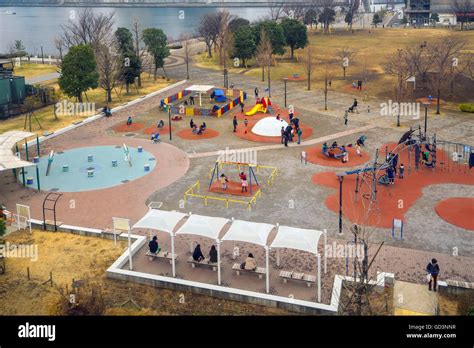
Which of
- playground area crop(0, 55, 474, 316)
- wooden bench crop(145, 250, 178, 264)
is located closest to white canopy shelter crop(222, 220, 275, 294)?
playground area crop(0, 55, 474, 316)

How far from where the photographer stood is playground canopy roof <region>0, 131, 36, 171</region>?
32656 mm

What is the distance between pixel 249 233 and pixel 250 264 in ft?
4.39

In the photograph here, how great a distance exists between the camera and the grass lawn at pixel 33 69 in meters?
77.4

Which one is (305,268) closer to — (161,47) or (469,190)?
(469,190)

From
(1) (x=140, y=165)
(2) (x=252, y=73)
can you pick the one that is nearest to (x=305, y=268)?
(1) (x=140, y=165)

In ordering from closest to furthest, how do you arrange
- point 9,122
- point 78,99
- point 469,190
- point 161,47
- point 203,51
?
point 469,190 < point 9,122 < point 78,99 < point 161,47 < point 203,51

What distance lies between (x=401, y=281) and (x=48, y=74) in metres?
65.7

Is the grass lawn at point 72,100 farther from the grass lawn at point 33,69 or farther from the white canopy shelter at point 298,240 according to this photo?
the white canopy shelter at point 298,240

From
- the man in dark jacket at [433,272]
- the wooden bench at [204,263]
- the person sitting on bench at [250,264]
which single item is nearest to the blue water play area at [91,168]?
the wooden bench at [204,263]

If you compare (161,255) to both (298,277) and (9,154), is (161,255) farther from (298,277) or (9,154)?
(9,154)

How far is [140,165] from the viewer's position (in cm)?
3922

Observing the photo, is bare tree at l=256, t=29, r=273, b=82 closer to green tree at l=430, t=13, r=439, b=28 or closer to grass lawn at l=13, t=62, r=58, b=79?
grass lawn at l=13, t=62, r=58, b=79

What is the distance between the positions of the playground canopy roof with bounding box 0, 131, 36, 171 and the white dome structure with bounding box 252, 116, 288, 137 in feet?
61.2

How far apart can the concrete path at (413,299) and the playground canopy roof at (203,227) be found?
797 cm
